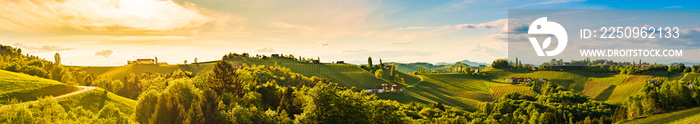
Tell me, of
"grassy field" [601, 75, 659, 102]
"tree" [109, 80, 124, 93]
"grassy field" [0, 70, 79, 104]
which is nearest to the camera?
"grassy field" [0, 70, 79, 104]

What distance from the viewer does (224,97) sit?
60375mm

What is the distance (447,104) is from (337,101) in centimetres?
12283

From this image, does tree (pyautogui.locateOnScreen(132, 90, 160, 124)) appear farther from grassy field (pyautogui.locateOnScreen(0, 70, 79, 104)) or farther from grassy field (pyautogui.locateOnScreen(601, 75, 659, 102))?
grassy field (pyautogui.locateOnScreen(601, 75, 659, 102))

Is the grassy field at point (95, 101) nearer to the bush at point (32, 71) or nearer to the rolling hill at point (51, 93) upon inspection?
the rolling hill at point (51, 93)

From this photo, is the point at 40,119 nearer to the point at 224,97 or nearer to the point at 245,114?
the point at 245,114

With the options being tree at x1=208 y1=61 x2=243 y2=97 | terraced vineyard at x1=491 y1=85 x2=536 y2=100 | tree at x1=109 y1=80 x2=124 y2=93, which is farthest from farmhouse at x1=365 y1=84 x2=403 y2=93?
tree at x1=208 y1=61 x2=243 y2=97

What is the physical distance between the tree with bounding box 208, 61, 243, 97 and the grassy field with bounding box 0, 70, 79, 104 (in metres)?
22.9

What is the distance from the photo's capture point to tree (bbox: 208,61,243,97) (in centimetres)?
6881

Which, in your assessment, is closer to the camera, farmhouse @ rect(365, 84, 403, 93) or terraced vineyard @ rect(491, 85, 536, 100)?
farmhouse @ rect(365, 84, 403, 93)

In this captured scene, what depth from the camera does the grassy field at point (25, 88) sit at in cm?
4750

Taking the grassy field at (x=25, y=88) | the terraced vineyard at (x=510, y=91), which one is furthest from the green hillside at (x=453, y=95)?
the grassy field at (x=25, y=88)

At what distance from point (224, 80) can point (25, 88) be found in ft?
97.7

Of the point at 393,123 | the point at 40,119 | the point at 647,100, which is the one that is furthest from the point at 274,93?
the point at 647,100

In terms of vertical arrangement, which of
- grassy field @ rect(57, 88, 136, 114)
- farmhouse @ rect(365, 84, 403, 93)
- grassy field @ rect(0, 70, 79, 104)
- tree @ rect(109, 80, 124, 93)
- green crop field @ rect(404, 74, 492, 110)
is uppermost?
grassy field @ rect(0, 70, 79, 104)
